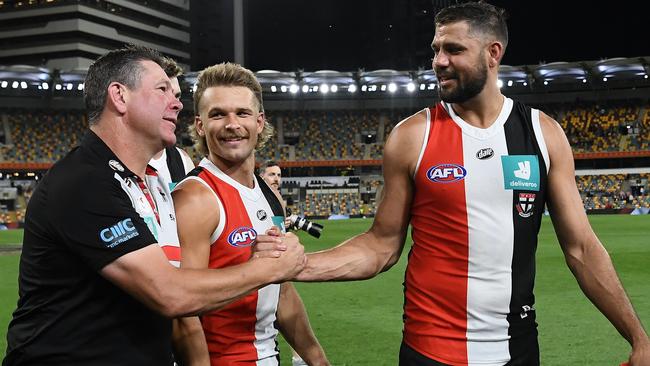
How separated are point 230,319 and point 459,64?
66.6 inches

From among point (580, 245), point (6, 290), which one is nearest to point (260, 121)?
point (580, 245)

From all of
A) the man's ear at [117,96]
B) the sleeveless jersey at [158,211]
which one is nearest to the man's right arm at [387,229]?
the sleeveless jersey at [158,211]

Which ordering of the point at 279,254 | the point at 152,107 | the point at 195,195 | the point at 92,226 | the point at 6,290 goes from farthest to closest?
the point at 6,290, the point at 195,195, the point at 279,254, the point at 152,107, the point at 92,226

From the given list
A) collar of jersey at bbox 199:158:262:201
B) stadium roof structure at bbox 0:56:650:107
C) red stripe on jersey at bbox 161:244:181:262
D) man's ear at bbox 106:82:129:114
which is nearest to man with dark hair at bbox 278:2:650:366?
collar of jersey at bbox 199:158:262:201

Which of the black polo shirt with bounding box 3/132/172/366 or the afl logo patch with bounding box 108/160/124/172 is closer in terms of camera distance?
the black polo shirt with bounding box 3/132/172/366

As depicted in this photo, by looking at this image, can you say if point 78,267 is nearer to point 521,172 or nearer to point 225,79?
point 225,79

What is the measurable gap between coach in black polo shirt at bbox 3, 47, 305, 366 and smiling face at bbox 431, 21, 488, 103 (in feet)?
4.50

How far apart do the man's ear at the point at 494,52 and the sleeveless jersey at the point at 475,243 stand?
39 centimetres

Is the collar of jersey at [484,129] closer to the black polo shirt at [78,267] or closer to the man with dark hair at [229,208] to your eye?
the man with dark hair at [229,208]

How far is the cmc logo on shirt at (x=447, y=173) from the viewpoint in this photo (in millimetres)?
3078

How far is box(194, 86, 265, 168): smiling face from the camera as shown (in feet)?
10.5

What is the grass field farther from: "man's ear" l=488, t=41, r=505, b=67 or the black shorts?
"man's ear" l=488, t=41, r=505, b=67

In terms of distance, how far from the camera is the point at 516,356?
3.03 metres

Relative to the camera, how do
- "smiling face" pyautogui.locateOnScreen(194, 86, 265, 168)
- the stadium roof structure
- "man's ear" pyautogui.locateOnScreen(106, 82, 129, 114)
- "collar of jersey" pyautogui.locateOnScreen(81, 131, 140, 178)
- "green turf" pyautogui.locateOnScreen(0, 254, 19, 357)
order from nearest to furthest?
"collar of jersey" pyautogui.locateOnScreen(81, 131, 140, 178)
"man's ear" pyautogui.locateOnScreen(106, 82, 129, 114)
"smiling face" pyautogui.locateOnScreen(194, 86, 265, 168)
"green turf" pyautogui.locateOnScreen(0, 254, 19, 357)
the stadium roof structure
